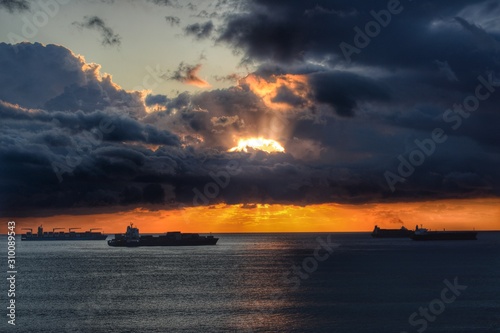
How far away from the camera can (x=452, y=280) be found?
423ft

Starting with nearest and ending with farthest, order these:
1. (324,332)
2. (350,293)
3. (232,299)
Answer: (324,332) < (232,299) < (350,293)

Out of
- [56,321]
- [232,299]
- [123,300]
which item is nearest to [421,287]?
[232,299]

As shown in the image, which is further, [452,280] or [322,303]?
[452,280]

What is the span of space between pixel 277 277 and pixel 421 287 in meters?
34.1

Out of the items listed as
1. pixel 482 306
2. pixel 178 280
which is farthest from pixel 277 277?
pixel 482 306

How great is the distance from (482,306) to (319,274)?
55.0m

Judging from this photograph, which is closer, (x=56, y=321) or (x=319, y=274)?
(x=56, y=321)

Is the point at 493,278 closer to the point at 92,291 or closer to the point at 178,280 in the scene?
the point at 178,280

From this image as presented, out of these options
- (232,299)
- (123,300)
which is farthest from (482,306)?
(123,300)

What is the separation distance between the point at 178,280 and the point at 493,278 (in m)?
71.6

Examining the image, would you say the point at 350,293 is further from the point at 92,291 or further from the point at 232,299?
the point at 92,291

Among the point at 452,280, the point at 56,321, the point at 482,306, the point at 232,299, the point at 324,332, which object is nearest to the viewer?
the point at 324,332

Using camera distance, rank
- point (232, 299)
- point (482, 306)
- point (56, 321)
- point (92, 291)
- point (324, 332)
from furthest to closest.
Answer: point (92, 291)
point (232, 299)
point (482, 306)
point (56, 321)
point (324, 332)

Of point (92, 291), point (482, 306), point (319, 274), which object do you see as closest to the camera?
point (482, 306)
